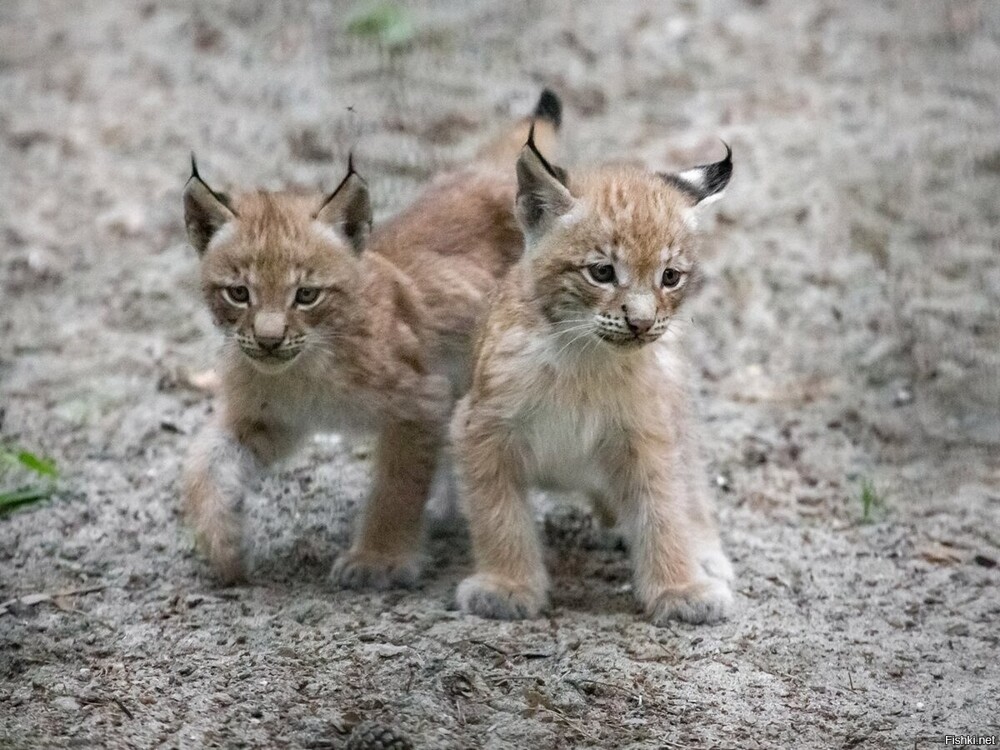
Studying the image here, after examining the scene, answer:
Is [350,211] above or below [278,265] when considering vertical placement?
above

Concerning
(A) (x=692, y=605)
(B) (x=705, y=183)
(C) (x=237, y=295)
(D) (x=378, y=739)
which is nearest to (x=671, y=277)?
(B) (x=705, y=183)

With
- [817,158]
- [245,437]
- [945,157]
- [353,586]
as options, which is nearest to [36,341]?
[245,437]

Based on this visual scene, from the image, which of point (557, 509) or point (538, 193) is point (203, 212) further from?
point (557, 509)

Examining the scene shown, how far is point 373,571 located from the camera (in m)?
6.04

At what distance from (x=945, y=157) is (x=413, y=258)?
4.04m

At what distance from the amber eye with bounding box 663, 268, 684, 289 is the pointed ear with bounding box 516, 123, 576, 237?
46 centimetres

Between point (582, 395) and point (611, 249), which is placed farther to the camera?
point (582, 395)

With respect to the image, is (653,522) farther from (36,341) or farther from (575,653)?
(36,341)

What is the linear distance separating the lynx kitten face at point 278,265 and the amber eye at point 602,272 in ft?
3.71

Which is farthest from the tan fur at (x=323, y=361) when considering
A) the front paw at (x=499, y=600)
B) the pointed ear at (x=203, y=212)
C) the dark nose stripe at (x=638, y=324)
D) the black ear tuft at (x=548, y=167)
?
the dark nose stripe at (x=638, y=324)

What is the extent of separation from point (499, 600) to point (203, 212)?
1.99m

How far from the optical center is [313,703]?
4961 millimetres

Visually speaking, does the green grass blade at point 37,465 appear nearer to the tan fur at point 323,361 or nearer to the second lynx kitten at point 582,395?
the tan fur at point 323,361

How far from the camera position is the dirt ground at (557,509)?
512cm
